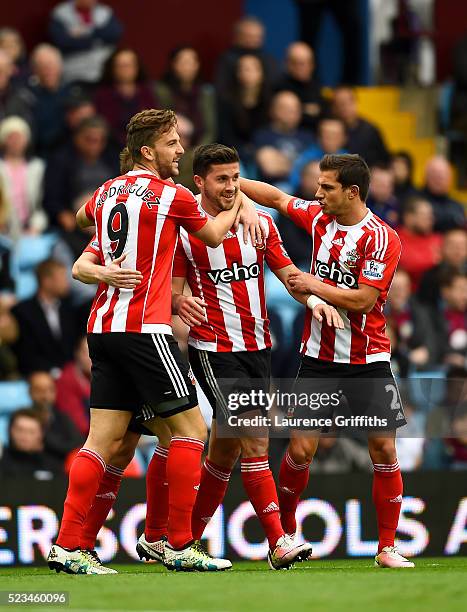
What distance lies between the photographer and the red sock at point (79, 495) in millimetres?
7676

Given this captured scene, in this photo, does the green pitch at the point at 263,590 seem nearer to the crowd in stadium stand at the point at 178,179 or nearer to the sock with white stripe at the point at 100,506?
the sock with white stripe at the point at 100,506

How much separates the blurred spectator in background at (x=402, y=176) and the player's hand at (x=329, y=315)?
6331mm

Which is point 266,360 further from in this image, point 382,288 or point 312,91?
point 312,91

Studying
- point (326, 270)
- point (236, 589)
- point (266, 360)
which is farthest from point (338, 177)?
point (236, 589)

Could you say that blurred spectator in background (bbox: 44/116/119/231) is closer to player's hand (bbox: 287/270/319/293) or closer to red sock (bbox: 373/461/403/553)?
player's hand (bbox: 287/270/319/293)

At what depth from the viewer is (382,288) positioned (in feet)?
26.9

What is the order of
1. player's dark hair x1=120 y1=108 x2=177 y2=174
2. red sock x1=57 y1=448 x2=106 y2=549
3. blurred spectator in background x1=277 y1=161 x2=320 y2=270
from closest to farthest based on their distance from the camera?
red sock x1=57 y1=448 x2=106 y2=549
player's dark hair x1=120 y1=108 x2=177 y2=174
blurred spectator in background x1=277 y1=161 x2=320 y2=270

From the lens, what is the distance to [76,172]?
13.1 meters

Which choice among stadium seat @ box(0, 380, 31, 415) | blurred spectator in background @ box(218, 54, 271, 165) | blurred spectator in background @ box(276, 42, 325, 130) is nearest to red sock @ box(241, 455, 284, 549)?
stadium seat @ box(0, 380, 31, 415)

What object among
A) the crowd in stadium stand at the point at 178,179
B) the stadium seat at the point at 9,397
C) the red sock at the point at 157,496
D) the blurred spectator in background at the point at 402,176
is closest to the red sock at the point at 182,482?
the red sock at the point at 157,496

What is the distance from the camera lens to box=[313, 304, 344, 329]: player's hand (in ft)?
26.7

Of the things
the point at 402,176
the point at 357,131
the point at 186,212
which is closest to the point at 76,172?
the point at 357,131

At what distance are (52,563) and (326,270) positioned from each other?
84.2 inches

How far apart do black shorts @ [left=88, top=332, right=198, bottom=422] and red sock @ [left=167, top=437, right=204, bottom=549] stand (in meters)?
0.18
